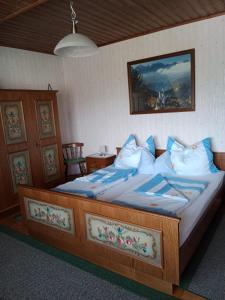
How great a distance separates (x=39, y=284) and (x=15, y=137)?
2.08 metres

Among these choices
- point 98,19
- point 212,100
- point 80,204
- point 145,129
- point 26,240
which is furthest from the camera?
point 145,129

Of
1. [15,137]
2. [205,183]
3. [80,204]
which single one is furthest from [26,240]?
[205,183]

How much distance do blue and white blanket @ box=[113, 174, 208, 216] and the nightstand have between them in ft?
3.88

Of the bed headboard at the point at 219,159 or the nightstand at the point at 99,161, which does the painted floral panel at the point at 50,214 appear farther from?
the bed headboard at the point at 219,159

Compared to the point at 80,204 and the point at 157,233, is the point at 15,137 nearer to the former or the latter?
the point at 80,204

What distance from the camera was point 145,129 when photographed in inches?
146

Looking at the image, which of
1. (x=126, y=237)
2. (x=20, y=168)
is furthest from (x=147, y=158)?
(x=20, y=168)

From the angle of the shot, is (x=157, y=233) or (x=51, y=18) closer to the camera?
(x=157, y=233)

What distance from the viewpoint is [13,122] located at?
10.8 ft

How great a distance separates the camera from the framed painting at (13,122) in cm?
318

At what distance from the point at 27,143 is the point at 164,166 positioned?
2.07m

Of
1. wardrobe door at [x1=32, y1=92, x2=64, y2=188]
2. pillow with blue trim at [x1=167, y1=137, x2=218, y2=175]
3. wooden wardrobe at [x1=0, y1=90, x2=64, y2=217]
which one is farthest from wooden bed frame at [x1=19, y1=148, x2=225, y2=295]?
wardrobe door at [x1=32, y1=92, x2=64, y2=188]

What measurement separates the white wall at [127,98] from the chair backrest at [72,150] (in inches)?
6.7

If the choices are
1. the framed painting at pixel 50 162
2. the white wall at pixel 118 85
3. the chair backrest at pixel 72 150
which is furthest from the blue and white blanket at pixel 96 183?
the chair backrest at pixel 72 150
